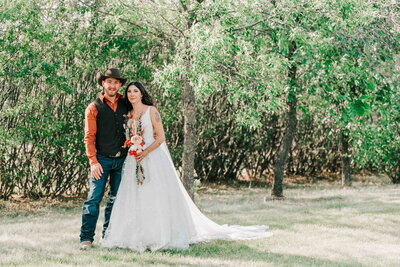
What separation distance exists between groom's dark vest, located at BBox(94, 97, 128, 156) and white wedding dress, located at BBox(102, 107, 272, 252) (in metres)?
0.23

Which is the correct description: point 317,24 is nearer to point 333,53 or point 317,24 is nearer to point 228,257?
point 333,53

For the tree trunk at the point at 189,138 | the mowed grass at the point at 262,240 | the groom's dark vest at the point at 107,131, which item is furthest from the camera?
the tree trunk at the point at 189,138

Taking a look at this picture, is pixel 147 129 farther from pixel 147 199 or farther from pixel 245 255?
pixel 245 255

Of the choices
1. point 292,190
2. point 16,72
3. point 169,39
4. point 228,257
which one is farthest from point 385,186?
point 16,72

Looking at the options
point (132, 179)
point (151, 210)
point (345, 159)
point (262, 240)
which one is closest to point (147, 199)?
point (151, 210)

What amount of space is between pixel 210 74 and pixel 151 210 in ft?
5.61

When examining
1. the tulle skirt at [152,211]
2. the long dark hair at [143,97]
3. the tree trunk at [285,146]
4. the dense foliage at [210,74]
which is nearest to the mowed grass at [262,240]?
the tulle skirt at [152,211]

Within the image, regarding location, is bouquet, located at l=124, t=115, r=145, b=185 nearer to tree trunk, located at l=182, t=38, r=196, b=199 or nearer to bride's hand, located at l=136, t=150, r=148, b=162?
bride's hand, located at l=136, t=150, r=148, b=162

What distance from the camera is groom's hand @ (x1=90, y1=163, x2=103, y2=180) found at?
4582 mm

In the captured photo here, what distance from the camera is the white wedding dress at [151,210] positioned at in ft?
15.3

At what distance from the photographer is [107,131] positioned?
4711 millimetres

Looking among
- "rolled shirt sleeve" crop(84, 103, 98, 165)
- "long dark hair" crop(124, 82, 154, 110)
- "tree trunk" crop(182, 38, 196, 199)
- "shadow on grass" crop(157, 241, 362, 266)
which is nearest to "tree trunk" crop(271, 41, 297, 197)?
"tree trunk" crop(182, 38, 196, 199)

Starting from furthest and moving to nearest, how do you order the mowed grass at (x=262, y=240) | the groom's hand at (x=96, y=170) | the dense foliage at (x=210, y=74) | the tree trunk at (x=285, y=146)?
1. the tree trunk at (x=285, y=146)
2. the dense foliage at (x=210, y=74)
3. the groom's hand at (x=96, y=170)
4. the mowed grass at (x=262, y=240)

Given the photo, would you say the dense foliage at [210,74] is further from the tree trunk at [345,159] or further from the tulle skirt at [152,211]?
the tulle skirt at [152,211]
